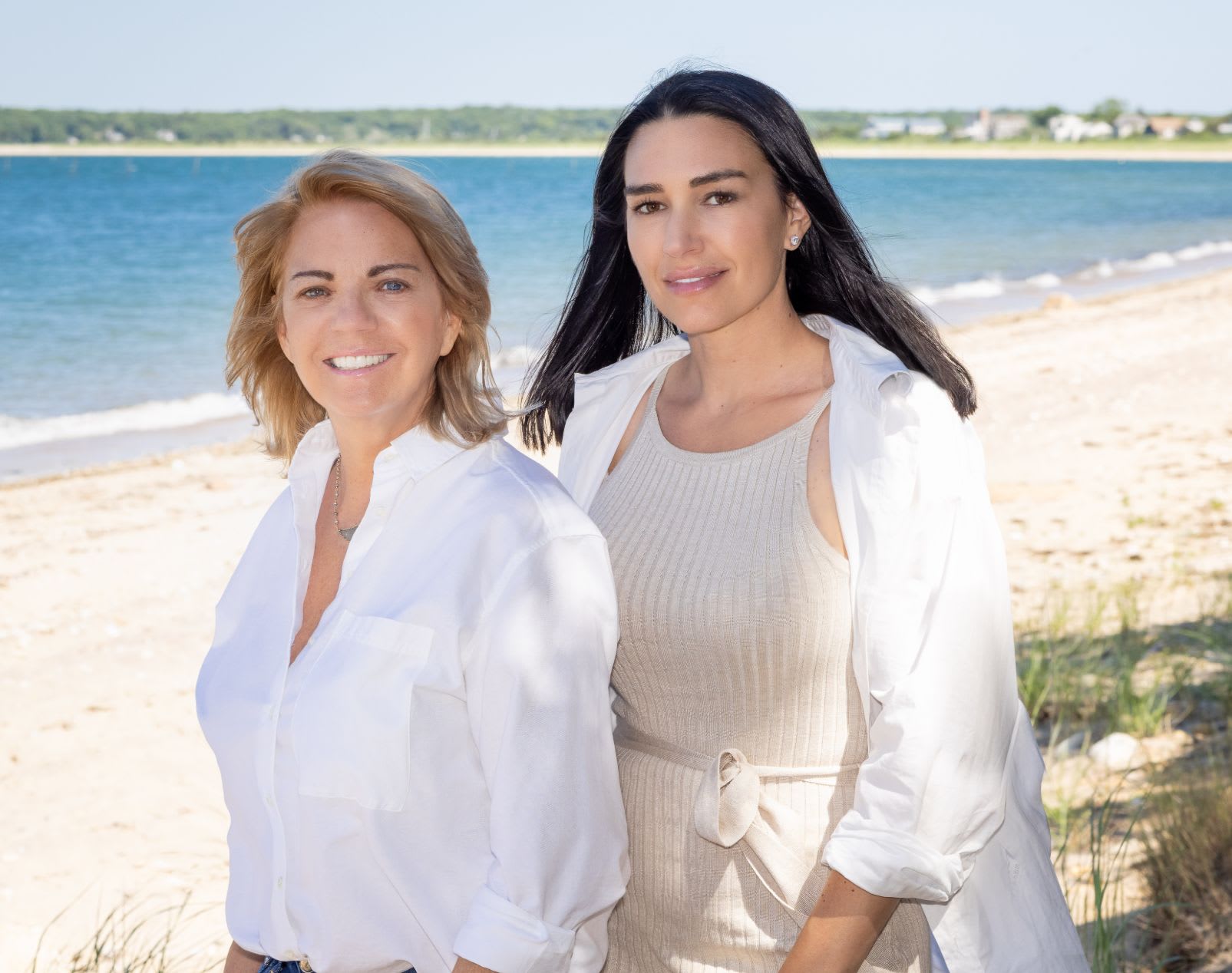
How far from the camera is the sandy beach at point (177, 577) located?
16.8 ft

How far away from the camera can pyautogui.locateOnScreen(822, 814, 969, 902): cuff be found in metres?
2.06

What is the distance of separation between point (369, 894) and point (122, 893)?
329 centimetres

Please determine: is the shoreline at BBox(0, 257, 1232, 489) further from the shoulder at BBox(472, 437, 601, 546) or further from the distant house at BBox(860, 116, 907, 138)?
the distant house at BBox(860, 116, 907, 138)

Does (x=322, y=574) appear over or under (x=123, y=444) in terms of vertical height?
over

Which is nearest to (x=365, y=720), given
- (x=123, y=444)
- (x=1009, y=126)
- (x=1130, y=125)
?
(x=123, y=444)

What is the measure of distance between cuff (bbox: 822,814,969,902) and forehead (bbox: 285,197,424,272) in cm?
122

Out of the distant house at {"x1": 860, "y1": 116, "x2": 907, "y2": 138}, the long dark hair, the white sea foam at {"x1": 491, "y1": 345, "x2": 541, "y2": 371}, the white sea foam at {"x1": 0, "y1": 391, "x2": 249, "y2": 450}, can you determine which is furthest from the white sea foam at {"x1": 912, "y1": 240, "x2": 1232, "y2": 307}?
the distant house at {"x1": 860, "y1": 116, "x2": 907, "y2": 138}

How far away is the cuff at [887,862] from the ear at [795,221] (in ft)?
4.07

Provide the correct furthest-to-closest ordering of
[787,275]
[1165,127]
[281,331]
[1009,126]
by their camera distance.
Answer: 1. [1009,126]
2. [1165,127]
3. [787,275]
4. [281,331]

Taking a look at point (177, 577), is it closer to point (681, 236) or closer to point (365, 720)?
point (681, 236)

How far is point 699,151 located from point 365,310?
814mm

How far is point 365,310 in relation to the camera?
2180mm

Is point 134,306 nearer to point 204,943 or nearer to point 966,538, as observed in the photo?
point 204,943

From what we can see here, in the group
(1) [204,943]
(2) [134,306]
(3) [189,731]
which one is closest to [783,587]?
(1) [204,943]
